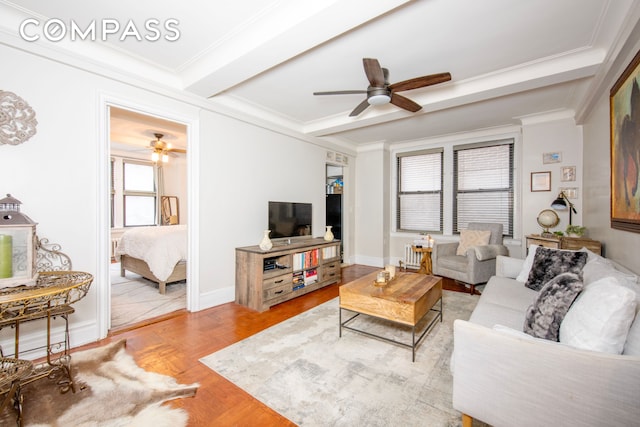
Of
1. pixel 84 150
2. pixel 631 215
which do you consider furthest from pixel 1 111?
pixel 631 215

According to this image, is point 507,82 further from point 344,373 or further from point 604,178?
point 344,373

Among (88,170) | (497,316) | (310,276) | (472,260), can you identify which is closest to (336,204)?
(310,276)

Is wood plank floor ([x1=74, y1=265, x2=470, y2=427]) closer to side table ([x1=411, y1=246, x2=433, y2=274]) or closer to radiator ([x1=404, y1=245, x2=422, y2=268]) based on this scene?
side table ([x1=411, y1=246, x2=433, y2=274])

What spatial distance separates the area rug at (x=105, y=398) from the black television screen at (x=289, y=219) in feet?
7.47

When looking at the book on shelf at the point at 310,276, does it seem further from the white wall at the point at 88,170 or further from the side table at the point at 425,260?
the side table at the point at 425,260

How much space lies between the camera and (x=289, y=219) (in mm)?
4215

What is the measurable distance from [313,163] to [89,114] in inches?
126

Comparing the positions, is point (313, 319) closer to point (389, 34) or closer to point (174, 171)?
point (389, 34)

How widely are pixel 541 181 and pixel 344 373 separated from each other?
13.5 feet

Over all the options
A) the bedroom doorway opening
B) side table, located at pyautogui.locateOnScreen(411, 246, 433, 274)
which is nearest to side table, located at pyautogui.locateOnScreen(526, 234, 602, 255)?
side table, located at pyautogui.locateOnScreen(411, 246, 433, 274)

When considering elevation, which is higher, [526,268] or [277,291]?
[526,268]

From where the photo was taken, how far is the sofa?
1.05 metres

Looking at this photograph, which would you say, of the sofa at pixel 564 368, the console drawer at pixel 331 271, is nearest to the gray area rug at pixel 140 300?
the console drawer at pixel 331 271

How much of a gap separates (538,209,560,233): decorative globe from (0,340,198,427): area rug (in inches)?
179
